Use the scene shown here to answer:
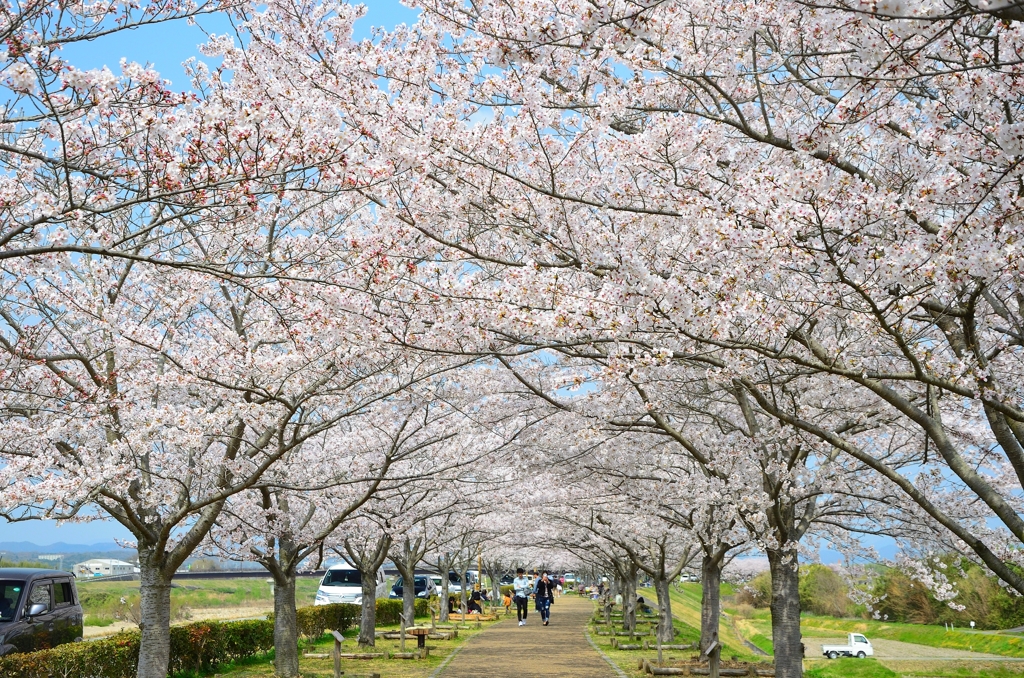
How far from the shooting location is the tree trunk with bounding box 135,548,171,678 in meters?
9.86

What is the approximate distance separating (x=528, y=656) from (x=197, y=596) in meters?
38.1

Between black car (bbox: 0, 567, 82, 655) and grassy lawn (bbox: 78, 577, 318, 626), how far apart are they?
1551 cm

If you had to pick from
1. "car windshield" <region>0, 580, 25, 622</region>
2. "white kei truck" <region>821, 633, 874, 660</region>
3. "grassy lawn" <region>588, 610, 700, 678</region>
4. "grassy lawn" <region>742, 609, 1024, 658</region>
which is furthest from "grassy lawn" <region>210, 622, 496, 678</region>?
"grassy lawn" <region>742, 609, 1024, 658</region>

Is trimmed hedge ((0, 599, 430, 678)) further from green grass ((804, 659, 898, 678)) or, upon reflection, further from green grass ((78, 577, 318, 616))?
green grass ((804, 659, 898, 678))

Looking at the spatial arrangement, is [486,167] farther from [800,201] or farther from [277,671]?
[277,671]

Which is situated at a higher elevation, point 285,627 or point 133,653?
point 285,627

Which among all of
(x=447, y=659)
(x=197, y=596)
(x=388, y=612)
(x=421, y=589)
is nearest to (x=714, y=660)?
(x=447, y=659)

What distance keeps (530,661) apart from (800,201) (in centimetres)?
1489

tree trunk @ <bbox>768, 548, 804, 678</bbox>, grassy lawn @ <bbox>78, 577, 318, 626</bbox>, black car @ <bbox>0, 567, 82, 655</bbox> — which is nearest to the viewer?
black car @ <bbox>0, 567, 82, 655</bbox>

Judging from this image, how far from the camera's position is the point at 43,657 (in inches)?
403

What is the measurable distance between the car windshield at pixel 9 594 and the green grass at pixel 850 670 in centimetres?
1990

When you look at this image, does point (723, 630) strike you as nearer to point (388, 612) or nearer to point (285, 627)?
point (388, 612)

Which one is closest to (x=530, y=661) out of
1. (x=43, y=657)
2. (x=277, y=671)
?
(x=277, y=671)

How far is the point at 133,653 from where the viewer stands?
1236cm
